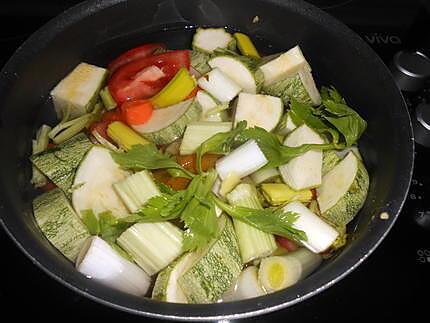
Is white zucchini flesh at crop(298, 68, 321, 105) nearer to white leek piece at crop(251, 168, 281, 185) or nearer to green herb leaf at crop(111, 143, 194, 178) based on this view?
white leek piece at crop(251, 168, 281, 185)

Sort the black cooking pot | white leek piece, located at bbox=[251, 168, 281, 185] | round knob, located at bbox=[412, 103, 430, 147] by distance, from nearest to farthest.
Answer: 1. the black cooking pot
2. white leek piece, located at bbox=[251, 168, 281, 185]
3. round knob, located at bbox=[412, 103, 430, 147]

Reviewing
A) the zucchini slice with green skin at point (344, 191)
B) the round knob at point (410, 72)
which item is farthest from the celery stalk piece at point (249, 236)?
the round knob at point (410, 72)

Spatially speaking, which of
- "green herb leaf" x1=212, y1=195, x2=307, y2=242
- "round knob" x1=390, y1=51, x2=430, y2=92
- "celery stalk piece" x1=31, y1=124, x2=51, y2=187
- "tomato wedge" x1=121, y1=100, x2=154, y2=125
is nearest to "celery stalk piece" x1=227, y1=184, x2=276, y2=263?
"green herb leaf" x1=212, y1=195, x2=307, y2=242

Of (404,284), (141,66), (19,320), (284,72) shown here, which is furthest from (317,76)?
(19,320)

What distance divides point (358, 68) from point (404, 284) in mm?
428

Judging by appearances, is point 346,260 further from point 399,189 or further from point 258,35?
point 258,35

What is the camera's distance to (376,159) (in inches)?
48.9

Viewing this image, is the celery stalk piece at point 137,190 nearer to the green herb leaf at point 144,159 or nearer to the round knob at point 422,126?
the green herb leaf at point 144,159

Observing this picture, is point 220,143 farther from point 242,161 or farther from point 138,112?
point 138,112

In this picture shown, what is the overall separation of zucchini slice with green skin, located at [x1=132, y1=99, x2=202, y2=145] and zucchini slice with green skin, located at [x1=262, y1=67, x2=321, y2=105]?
181 millimetres

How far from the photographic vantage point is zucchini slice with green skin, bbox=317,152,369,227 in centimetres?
119

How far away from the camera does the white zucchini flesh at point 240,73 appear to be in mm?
1325

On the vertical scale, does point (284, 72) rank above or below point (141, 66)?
below

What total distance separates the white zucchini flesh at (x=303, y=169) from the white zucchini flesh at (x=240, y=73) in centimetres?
16
